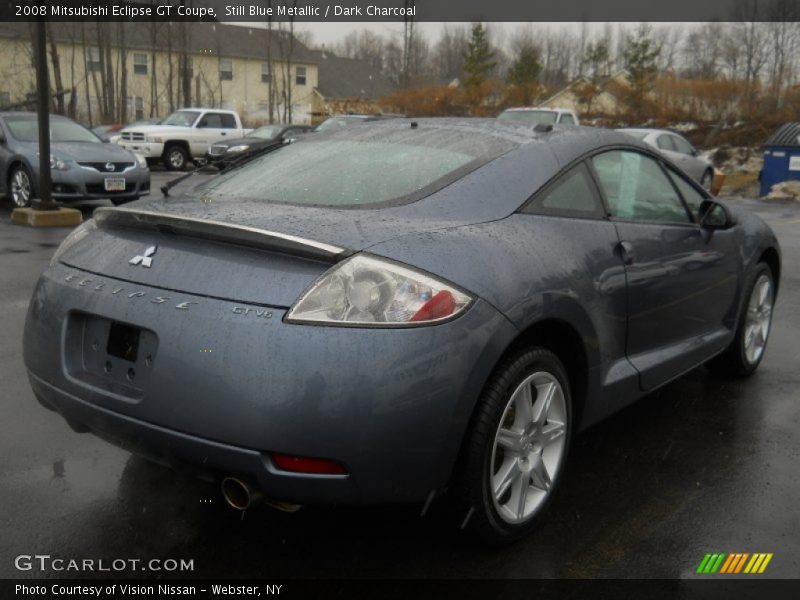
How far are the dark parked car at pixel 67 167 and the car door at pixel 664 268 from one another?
9.50 m

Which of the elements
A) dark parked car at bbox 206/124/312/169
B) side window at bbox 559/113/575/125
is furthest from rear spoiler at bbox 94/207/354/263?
dark parked car at bbox 206/124/312/169

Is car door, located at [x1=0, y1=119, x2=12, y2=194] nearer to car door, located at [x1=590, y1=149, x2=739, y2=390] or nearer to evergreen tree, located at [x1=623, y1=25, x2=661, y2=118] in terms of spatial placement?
car door, located at [x1=590, y1=149, x2=739, y2=390]

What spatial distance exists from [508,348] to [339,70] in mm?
65484

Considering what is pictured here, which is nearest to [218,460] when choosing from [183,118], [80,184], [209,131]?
[80,184]

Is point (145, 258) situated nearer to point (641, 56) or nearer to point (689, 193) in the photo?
point (689, 193)

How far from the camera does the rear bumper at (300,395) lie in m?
2.33

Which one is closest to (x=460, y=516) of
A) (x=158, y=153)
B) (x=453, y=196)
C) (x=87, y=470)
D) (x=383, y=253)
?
(x=383, y=253)

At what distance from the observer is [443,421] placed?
8.08ft

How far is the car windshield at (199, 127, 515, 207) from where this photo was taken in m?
3.08

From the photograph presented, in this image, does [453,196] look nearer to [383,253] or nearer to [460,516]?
[383,253]

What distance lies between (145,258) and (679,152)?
16880mm

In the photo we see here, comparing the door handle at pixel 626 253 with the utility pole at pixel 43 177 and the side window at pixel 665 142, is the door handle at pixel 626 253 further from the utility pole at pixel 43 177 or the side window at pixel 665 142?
the side window at pixel 665 142

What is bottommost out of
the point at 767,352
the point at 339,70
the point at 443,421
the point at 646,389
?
the point at 767,352

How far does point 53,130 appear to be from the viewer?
12.8m
